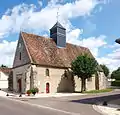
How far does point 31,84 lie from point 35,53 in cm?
531

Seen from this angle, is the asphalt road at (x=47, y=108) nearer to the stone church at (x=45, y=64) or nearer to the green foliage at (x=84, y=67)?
the stone church at (x=45, y=64)

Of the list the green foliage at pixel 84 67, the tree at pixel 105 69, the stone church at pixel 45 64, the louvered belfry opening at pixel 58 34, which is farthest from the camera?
the tree at pixel 105 69

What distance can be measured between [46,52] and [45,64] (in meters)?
3.14

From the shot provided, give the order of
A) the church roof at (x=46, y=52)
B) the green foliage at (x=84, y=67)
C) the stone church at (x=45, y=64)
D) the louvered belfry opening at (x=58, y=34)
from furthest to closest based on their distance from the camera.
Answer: the louvered belfry opening at (x=58, y=34), the church roof at (x=46, y=52), the green foliage at (x=84, y=67), the stone church at (x=45, y=64)

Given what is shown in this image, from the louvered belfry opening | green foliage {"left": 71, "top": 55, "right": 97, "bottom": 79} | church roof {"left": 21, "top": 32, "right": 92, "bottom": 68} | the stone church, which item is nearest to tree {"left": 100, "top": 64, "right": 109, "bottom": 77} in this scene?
the stone church

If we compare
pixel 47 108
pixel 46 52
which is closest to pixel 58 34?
pixel 46 52

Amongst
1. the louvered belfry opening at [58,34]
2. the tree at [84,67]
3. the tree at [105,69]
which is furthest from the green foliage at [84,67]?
the tree at [105,69]

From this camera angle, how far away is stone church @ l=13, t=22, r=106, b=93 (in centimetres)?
3603

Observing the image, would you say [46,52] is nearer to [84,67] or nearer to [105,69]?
[84,67]

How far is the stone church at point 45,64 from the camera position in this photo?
36025 millimetres

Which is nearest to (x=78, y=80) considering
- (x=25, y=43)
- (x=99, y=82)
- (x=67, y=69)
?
(x=67, y=69)

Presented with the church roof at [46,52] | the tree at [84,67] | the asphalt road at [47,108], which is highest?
the church roof at [46,52]

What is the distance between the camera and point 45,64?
122 ft

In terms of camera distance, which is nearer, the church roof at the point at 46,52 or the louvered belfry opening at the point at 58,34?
the church roof at the point at 46,52
